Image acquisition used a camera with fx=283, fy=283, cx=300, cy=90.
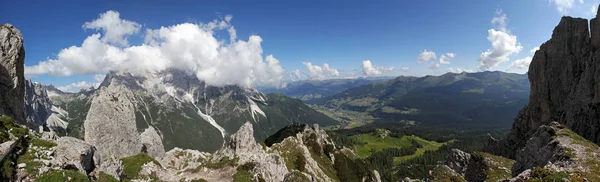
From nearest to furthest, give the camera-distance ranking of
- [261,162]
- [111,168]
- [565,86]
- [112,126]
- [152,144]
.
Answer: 1. [111,168]
2. [261,162]
3. [112,126]
4. [152,144]
5. [565,86]

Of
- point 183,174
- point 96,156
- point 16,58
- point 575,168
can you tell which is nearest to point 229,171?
point 183,174

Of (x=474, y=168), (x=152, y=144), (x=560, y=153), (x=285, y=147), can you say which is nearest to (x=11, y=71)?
(x=152, y=144)

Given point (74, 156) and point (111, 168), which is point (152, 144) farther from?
point (74, 156)

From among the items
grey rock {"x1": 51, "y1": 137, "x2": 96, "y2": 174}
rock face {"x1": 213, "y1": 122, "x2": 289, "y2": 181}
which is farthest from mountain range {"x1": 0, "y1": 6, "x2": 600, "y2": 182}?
rock face {"x1": 213, "y1": 122, "x2": 289, "y2": 181}

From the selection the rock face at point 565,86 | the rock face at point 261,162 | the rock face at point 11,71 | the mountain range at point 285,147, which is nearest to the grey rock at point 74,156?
the mountain range at point 285,147

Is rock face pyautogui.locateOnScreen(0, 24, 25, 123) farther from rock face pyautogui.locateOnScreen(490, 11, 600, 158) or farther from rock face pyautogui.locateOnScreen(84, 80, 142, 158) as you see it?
rock face pyautogui.locateOnScreen(490, 11, 600, 158)

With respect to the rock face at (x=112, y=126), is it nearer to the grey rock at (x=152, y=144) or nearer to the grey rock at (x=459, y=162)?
the grey rock at (x=152, y=144)
